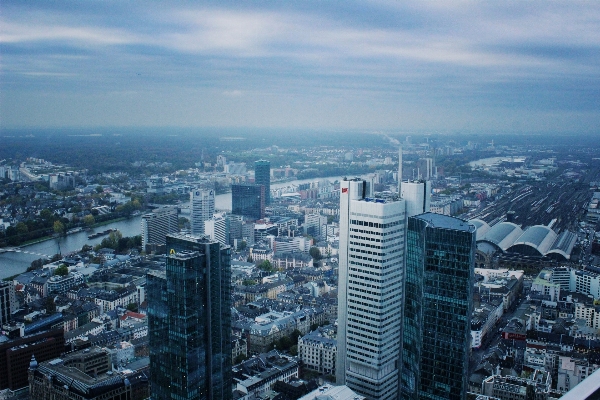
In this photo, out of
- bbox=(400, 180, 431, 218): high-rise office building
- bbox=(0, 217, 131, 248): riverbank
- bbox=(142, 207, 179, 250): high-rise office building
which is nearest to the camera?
bbox=(400, 180, 431, 218): high-rise office building

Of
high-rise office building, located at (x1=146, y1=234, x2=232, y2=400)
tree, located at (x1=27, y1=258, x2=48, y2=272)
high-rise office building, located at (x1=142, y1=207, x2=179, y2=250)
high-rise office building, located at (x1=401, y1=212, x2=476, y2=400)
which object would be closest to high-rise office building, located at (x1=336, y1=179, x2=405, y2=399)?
high-rise office building, located at (x1=401, y1=212, x2=476, y2=400)

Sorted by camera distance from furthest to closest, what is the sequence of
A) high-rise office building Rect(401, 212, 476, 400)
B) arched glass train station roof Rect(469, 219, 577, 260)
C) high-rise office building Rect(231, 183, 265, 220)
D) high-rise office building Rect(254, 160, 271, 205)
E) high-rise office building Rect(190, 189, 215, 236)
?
high-rise office building Rect(254, 160, 271, 205) < high-rise office building Rect(231, 183, 265, 220) < high-rise office building Rect(190, 189, 215, 236) < arched glass train station roof Rect(469, 219, 577, 260) < high-rise office building Rect(401, 212, 476, 400)

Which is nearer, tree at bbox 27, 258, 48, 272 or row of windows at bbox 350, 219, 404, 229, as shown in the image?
row of windows at bbox 350, 219, 404, 229

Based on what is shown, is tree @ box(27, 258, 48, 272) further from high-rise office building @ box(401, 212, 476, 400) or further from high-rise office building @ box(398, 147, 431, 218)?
high-rise office building @ box(401, 212, 476, 400)

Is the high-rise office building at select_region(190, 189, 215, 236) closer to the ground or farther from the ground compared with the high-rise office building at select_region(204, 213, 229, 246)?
farther from the ground

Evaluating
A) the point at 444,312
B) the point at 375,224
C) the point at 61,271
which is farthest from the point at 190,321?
the point at 61,271

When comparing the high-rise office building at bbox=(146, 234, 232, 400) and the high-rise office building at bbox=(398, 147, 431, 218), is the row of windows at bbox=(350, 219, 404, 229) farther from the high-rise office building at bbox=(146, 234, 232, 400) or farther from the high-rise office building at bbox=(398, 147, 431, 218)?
the high-rise office building at bbox=(146, 234, 232, 400)

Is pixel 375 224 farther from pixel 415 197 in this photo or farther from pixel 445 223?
pixel 445 223

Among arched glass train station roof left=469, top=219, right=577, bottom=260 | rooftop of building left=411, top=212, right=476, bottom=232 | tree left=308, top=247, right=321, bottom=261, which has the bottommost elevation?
tree left=308, top=247, right=321, bottom=261
